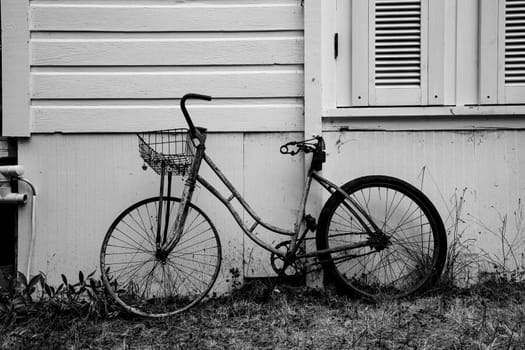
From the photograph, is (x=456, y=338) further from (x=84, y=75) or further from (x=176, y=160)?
(x=84, y=75)

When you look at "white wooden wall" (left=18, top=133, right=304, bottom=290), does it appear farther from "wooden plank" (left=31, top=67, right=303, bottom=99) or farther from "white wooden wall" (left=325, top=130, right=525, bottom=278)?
"white wooden wall" (left=325, top=130, right=525, bottom=278)

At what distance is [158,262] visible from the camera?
4.39 metres

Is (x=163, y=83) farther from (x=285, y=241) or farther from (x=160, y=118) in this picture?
(x=285, y=241)

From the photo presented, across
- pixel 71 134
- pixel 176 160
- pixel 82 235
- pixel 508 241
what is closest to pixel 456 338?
pixel 508 241

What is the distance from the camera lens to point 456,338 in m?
3.45

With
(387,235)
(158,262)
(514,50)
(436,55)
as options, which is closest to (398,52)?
(436,55)

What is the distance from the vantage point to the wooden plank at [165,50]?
4395 mm

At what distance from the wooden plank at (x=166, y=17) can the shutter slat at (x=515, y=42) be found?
1.65 metres

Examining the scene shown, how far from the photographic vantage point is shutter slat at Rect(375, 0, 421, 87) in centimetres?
454

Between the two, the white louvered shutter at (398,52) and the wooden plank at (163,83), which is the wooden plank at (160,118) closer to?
the wooden plank at (163,83)

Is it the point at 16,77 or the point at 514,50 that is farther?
the point at 514,50

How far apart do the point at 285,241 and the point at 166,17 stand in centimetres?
196

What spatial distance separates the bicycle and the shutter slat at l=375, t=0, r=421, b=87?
83cm

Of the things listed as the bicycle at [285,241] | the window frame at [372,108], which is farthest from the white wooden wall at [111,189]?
the window frame at [372,108]
